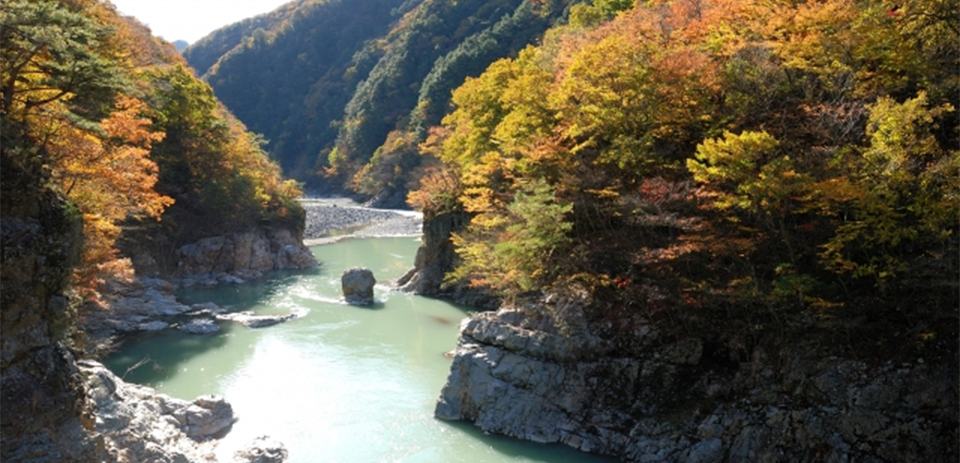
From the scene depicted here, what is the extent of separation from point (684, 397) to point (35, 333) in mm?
11069

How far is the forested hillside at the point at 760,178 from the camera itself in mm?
9102

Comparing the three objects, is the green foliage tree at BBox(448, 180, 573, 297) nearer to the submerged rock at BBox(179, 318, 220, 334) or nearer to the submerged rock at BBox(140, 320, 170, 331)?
the submerged rock at BBox(179, 318, 220, 334)

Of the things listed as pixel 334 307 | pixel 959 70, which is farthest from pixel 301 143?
pixel 959 70

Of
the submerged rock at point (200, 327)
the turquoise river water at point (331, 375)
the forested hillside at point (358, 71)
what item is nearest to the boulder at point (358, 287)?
the turquoise river water at point (331, 375)

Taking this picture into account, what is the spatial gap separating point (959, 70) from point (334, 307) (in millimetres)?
19682

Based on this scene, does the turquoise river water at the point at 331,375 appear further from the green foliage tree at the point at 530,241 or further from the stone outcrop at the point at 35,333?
the green foliage tree at the point at 530,241

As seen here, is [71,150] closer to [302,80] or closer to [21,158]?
[21,158]

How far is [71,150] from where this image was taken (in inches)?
435

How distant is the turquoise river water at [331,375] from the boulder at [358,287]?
60cm

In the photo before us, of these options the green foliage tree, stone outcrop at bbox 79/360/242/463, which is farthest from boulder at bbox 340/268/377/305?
stone outcrop at bbox 79/360/242/463

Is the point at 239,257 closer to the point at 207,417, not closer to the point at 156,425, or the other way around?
the point at 207,417

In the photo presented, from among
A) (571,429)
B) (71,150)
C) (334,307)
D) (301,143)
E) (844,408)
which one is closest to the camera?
(844,408)

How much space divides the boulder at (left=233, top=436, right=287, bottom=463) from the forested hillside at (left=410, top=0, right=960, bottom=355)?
6.24m

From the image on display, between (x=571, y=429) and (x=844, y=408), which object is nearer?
(x=844, y=408)
